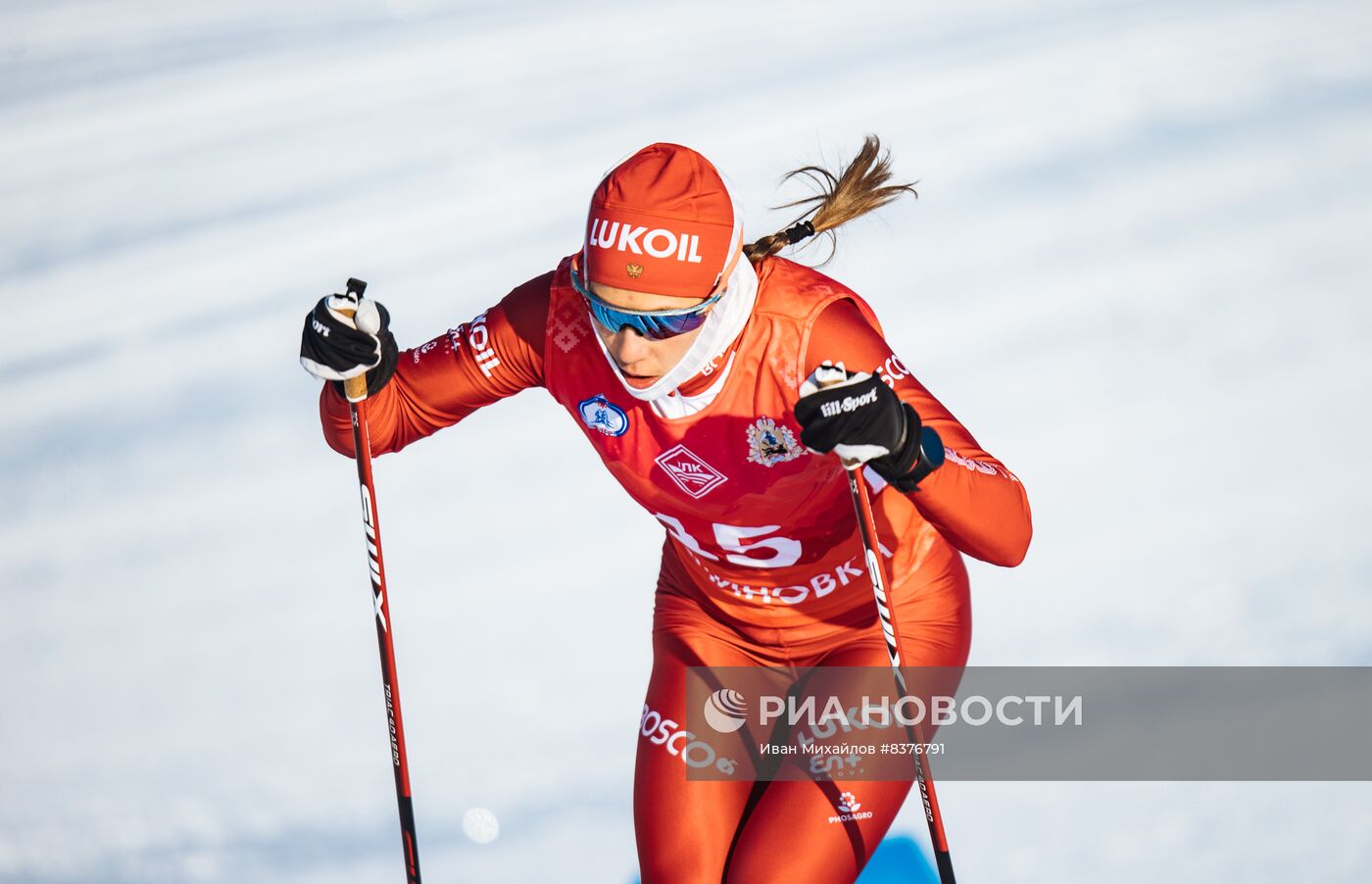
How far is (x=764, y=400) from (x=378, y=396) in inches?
28.5

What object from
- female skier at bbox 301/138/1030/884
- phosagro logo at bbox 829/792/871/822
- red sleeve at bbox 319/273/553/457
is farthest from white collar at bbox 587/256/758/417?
phosagro logo at bbox 829/792/871/822

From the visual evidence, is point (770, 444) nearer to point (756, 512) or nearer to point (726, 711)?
point (756, 512)

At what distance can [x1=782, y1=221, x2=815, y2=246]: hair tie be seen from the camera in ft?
8.20

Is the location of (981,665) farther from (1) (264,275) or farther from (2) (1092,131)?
(1) (264,275)

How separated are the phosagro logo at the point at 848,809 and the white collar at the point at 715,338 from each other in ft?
2.41

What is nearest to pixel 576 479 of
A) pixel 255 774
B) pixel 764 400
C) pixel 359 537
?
pixel 359 537

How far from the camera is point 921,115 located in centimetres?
558

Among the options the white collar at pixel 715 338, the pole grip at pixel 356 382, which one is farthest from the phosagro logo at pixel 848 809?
the pole grip at pixel 356 382

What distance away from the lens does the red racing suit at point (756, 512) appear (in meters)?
2.37

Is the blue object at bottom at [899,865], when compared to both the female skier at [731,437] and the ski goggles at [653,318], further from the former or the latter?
the ski goggles at [653,318]

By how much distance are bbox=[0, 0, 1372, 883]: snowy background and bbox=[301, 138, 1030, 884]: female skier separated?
0.86m

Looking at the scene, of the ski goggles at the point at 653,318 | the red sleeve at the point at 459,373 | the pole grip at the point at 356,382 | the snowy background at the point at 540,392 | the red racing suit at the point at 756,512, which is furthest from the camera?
the snowy background at the point at 540,392

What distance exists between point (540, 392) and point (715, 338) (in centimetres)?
258

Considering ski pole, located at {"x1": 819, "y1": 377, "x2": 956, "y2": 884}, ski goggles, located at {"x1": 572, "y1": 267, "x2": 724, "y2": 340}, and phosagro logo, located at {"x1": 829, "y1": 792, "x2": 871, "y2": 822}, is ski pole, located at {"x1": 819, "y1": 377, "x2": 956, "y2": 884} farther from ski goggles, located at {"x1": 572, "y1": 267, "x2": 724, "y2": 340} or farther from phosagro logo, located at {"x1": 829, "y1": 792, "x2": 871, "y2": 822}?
ski goggles, located at {"x1": 572, "y1": 267, "x2": 724, "y2": 340}
